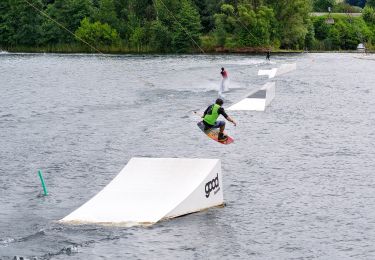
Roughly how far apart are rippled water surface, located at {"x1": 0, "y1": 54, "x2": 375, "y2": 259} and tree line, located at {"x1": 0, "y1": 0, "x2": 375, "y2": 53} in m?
63.7

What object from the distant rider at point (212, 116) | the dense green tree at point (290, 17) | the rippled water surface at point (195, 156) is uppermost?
the dense green tree at point (290, 17)

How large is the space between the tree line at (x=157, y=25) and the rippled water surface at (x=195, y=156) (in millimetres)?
63700

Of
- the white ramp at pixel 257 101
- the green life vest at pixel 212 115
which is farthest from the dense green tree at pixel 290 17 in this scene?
the green life vest at pixel 212 115

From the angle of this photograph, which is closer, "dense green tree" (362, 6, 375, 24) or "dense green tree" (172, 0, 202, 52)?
"dense green tree" (172, 0, 202, 52)

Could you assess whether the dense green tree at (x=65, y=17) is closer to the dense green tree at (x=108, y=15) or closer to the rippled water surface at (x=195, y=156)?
the dense green tree at (x=108, y=15)

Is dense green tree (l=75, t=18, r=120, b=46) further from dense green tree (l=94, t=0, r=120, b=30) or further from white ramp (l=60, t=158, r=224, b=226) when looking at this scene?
white ramp (l=60, t=158, r=224, b=226)

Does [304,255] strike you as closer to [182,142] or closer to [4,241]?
[4,241]

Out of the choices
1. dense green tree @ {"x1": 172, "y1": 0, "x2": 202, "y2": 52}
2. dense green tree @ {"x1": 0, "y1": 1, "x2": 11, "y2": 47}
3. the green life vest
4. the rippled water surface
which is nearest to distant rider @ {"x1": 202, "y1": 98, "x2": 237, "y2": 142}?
the green life vest

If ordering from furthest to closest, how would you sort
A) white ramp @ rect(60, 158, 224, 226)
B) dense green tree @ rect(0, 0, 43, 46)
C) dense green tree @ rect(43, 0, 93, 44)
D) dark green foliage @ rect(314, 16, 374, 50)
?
dark green foliage @ rect(314, 16, 374, 50) < dense green tree @ rect(0, 0, 43, 46) < dense green tree @ rect(43, 0, 93, 44) < white ramp @ rect(60, 158, 224, 226)

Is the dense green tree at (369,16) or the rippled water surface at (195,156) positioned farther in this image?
the dense green tree at (369,16)

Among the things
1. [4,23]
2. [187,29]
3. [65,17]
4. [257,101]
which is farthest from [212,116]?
[4,23]

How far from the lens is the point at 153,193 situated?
24.7 metres

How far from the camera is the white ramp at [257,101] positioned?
184 ft

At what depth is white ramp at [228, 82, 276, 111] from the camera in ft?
184
